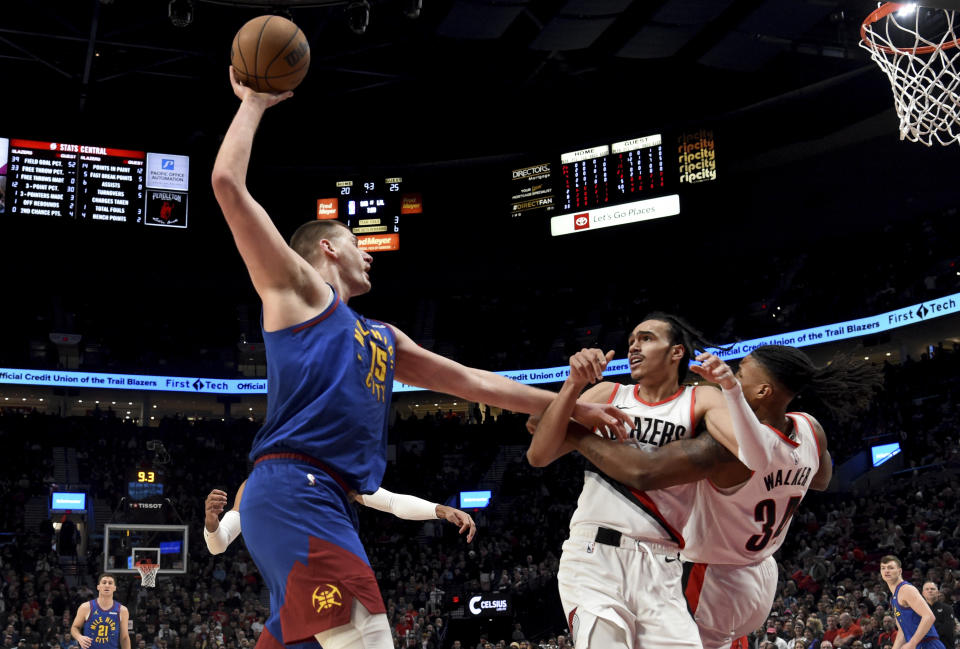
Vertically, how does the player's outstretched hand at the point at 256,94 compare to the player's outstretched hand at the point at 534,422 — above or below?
above

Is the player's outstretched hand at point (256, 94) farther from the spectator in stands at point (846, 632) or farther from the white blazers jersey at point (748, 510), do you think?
the spectator in stands at point (846, 632)

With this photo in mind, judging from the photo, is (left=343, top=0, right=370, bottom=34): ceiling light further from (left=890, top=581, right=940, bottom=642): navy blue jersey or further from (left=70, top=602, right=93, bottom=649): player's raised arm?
(left=890, top=581, right=940, bottom=642): navy blue jersey

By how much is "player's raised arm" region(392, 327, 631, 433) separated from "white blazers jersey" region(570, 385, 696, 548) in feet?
1.51

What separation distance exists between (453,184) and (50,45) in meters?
10.5

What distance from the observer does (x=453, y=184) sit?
89.0 feet

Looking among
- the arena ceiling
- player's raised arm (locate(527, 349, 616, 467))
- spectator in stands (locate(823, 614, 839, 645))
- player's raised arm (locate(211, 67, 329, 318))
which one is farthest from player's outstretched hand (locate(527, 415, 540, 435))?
the arena ceiling

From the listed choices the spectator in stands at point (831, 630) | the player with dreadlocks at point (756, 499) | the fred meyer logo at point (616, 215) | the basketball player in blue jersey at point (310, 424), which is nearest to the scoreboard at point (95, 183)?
the fred meyer logo at point (616, 215)

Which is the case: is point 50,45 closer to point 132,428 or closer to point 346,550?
point 132,428

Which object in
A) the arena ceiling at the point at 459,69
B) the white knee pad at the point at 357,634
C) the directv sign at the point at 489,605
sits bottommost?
the directv sign at the point at 489,605

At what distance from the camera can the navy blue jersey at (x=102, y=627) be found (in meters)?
10.3

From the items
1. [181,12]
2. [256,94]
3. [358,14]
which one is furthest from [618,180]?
[256,94]

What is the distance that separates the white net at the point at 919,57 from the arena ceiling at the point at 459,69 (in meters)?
5.48

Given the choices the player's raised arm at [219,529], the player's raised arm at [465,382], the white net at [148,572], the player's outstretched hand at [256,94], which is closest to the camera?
the player's outstretched hand at [256,94]

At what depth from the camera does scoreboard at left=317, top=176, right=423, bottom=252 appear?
21.5 metres
